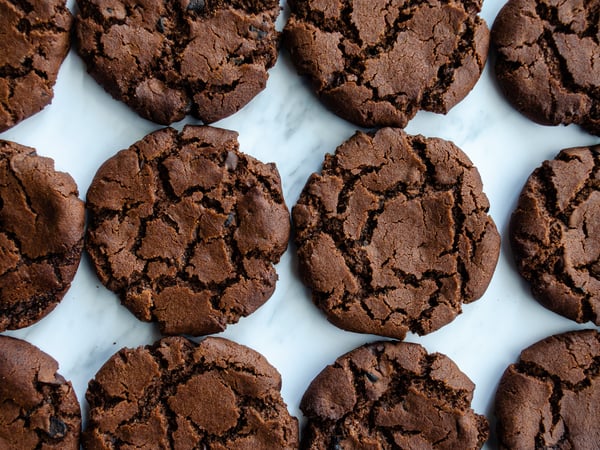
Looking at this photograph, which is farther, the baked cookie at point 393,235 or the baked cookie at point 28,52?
the baked cookie at point 393,235

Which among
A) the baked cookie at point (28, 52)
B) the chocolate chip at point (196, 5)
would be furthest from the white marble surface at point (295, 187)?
the chocolate chip at point (196, 5)

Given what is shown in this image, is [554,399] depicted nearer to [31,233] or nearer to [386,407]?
[386,407]

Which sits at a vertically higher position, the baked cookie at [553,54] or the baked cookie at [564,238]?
the baked cookie at [553,54]

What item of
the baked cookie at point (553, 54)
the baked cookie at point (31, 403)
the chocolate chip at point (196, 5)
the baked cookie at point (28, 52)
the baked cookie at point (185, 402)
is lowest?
the baked cookie at point (31, 403)

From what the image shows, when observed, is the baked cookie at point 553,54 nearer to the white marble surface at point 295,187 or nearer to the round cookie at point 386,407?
the white marble surface at point 295,187

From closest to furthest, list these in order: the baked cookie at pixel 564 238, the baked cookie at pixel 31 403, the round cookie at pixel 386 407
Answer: the baked cookie at pixel 31 403 → the round cookie at pixel 386 407 → the baked cookie at pixel 564 238

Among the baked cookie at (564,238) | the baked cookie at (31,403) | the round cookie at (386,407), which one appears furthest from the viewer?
the baked cookie at (564,238)
